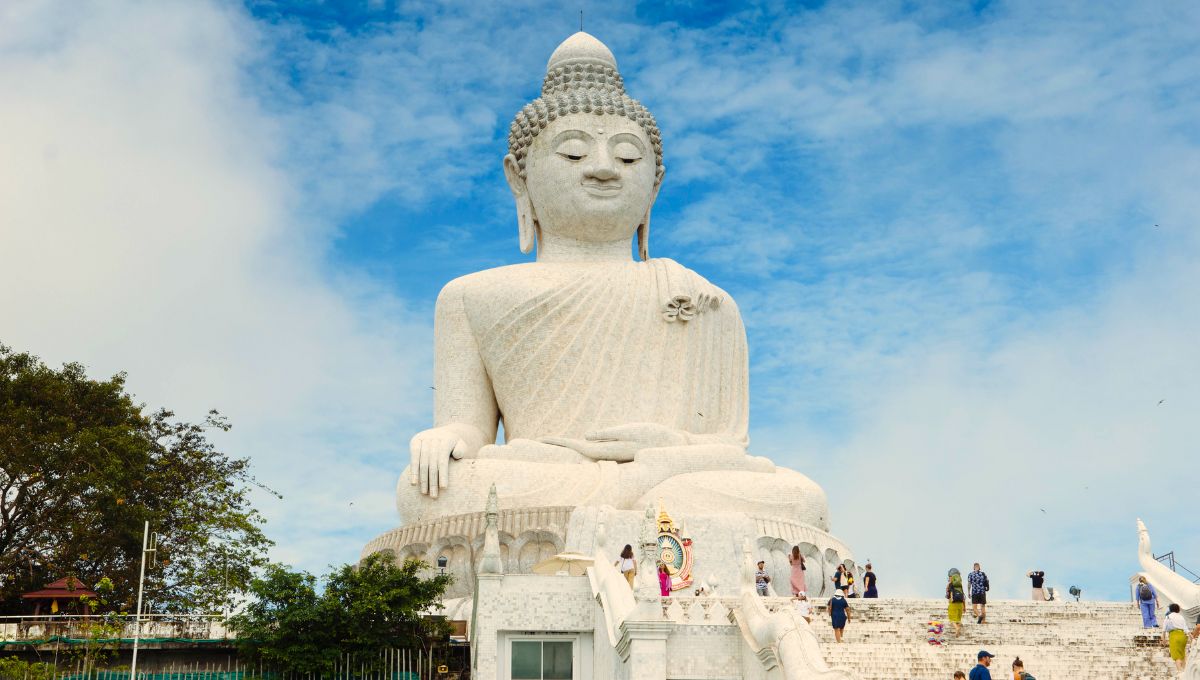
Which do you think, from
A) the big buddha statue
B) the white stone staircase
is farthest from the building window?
the big buddha statue

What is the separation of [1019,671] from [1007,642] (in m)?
2.18

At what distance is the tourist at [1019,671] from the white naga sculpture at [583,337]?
7.30 metres

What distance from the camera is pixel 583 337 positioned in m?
23.0

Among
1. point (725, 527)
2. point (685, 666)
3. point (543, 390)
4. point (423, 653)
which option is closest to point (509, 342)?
point (543, 390)

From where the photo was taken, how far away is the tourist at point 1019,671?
1308 cm

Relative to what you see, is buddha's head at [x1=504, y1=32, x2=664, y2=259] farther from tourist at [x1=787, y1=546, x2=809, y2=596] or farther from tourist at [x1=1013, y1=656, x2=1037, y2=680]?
tourist at [x1=1013, y1=656, x2=1037, y2=680]

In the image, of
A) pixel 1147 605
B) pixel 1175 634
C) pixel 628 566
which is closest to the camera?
pixel 1175 634

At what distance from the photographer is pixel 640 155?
77.8 feet

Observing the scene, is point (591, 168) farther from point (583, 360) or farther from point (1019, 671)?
point (1019, 671)

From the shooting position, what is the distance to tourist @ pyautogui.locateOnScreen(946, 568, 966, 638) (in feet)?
51.2

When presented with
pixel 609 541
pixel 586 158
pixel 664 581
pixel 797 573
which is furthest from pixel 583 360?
pixel 664 581

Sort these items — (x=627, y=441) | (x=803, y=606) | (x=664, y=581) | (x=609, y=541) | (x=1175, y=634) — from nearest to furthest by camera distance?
1. (x=1175, y=634)
2. (x=803, y=606)
3. (x=664, y=581)
4. (x=609, y=541)
5. (x=627, y=441)

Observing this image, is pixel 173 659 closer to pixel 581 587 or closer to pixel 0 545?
pixel 581 587

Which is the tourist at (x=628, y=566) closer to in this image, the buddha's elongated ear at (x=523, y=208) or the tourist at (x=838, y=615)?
the tourist at (x=838, y=615)
